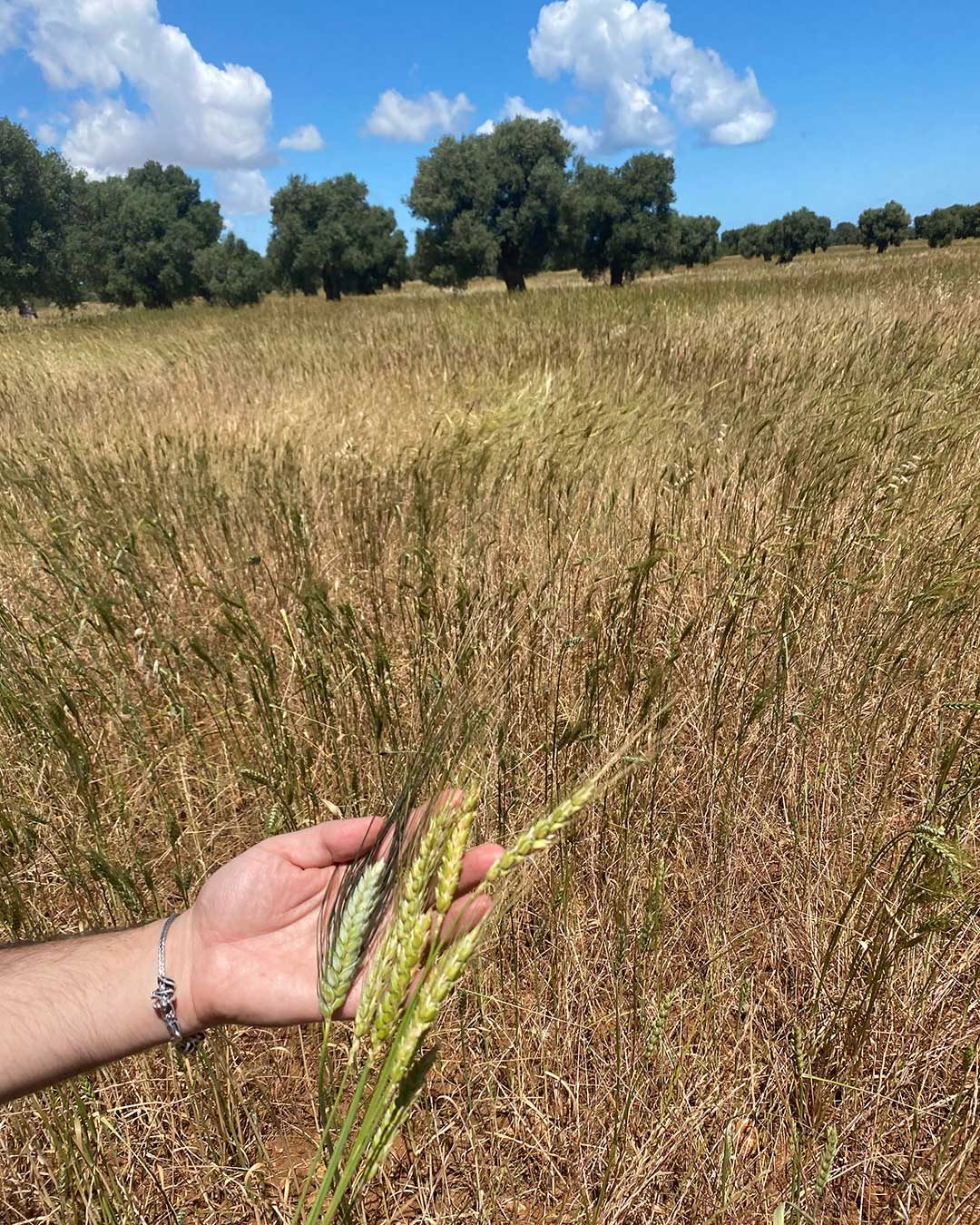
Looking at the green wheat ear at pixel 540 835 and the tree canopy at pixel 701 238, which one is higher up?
the tree canopy at pixel 701 238

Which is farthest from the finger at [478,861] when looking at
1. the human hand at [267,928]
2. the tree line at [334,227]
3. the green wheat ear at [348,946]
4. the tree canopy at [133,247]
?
the tree canopy at [133,247]

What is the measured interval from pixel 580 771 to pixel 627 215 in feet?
117

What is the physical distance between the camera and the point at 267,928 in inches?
47.4

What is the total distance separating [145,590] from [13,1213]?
1741mm

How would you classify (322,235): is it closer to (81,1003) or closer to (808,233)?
(81,1003)

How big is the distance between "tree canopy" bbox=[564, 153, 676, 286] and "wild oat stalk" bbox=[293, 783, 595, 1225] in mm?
33886

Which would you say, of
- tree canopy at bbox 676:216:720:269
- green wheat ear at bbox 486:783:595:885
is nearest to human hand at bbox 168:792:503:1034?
green wheat ear at bbox 486:783:595:885

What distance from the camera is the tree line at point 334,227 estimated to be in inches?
1068

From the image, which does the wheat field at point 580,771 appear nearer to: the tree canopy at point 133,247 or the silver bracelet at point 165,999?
the silver bracelet at point 165,999

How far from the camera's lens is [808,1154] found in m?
1.11

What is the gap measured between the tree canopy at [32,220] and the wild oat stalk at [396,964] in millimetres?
34666

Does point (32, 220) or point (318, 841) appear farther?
point (32, 220)

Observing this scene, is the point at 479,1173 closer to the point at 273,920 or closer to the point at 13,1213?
the point at 273,920

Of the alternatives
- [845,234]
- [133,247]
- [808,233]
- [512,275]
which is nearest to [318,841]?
[512,275]
